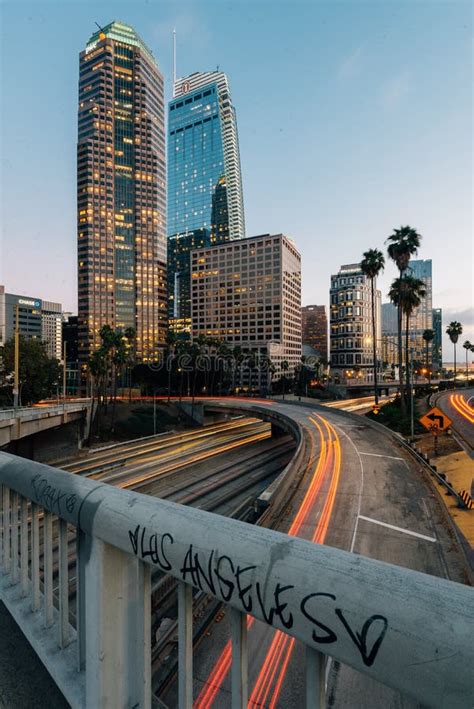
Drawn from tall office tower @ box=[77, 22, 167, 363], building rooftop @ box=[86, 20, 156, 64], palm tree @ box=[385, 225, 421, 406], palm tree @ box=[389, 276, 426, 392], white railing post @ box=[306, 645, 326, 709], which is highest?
building rooftop @ box=[86, 20, 156, 64]

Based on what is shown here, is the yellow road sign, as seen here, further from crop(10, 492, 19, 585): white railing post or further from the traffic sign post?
crop(10, 492, 19, 585): white railing post

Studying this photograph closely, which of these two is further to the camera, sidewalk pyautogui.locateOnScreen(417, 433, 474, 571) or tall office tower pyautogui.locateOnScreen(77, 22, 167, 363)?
tall office tower pyautogui.locateOnScreen(77, 22, 167, 363)

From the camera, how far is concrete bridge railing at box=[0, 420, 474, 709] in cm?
111

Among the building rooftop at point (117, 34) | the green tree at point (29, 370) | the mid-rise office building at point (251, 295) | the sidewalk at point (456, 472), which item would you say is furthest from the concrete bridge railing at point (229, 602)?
the building rooftop at point (117, 34)

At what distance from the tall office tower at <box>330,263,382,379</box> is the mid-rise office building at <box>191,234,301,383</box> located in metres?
20.5

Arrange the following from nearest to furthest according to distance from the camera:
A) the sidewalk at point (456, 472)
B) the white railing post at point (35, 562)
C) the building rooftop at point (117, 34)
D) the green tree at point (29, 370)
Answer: the white railing post at point (35, 562) → the sidewalk at point (456, 472) → the green tree at point (29, 370) → the building rooftop at point (117, 34)

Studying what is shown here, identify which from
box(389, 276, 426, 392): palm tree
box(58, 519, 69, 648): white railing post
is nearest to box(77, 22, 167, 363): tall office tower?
box(389, 276, 426, 392): palm tree

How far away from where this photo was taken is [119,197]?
169875mm

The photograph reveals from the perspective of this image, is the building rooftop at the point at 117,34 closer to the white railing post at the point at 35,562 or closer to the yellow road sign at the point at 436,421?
the yellow road sign at the point at 436,421

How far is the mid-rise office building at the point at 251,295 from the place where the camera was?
162125 mm

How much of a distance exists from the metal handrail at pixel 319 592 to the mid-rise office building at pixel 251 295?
150 m

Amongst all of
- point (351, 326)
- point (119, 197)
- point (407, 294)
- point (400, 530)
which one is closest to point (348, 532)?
point (400, 530)

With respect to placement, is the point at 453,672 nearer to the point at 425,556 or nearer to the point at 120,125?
the point at 425,556

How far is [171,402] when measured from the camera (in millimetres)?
76062
